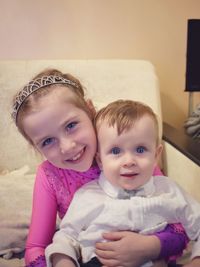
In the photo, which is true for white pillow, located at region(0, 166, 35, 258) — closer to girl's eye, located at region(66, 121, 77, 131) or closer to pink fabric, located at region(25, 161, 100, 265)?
pink fabric, located at region(25, 161, 100, 265)

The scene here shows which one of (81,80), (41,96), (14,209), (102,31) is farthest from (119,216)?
(102,31)

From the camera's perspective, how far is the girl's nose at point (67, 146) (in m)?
0.70

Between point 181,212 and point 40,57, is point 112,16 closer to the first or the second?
point 40,57

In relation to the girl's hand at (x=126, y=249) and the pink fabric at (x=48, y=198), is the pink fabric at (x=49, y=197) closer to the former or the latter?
the pink fabric at (x=48, y=198)

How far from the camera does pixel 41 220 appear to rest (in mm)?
801

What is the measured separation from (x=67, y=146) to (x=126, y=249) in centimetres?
25

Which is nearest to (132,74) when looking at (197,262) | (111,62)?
(111,62)

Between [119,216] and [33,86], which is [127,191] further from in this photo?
[33,86]

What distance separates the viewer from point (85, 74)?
152 centimetres

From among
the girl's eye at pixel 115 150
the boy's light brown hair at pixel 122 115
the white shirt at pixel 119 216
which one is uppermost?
the boy's light brown hair at pixel 122 115

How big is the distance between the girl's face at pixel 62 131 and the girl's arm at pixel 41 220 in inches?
4.6

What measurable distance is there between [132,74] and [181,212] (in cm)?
93

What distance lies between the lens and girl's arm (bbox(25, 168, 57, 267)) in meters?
0.79

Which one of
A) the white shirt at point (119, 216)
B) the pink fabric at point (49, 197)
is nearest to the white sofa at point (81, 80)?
the pink fabric at point (49, 197)
